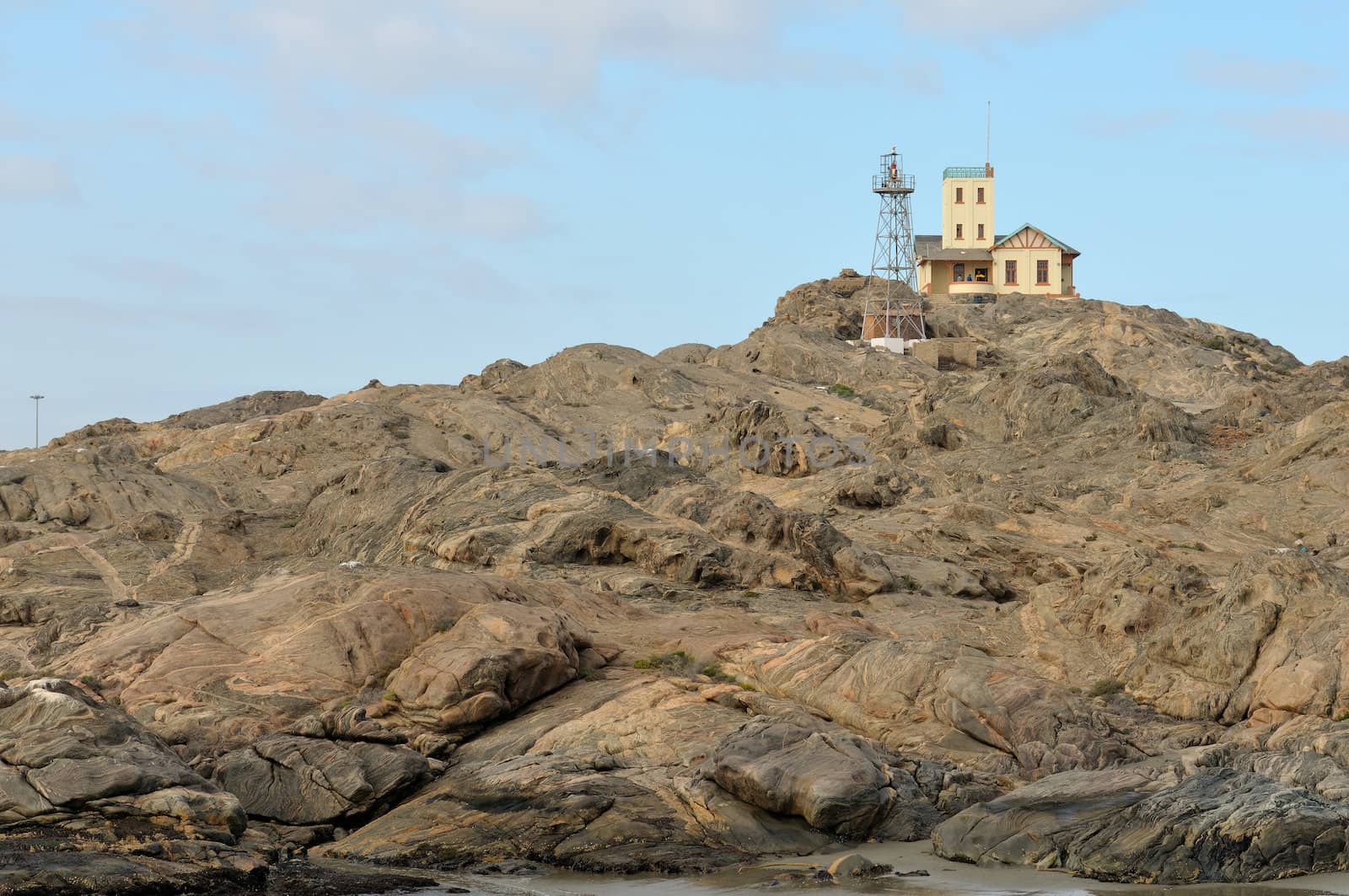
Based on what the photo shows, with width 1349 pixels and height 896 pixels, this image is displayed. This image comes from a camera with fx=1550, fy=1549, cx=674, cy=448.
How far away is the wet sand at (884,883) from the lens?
66.6 feet

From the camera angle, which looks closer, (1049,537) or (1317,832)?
(1317,832)

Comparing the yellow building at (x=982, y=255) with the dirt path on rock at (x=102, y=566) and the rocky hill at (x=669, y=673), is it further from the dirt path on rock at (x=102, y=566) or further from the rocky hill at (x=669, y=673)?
the dirt path on rock at (x=102, y=566)

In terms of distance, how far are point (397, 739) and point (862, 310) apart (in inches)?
3639

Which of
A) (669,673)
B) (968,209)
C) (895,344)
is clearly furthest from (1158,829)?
(968,209)

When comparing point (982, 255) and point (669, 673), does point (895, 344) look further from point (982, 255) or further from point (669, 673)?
point (669, 673)

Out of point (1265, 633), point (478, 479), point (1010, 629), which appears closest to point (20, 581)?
point (478, 479)

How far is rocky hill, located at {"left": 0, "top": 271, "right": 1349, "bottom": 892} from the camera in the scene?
22.7 metres

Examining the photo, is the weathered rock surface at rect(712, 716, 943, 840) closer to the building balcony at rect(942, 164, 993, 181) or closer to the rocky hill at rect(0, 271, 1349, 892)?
the rocky hill at rect(0, 271, 1349, 892)

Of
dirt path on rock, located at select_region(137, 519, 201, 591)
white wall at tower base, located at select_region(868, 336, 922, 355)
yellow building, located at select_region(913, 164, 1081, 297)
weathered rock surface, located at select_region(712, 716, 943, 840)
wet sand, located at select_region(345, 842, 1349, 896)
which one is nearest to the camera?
wet sand, located at select_region(345, 842, 1349, 896)

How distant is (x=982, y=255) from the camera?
125125mm

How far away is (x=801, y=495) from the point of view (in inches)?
2279

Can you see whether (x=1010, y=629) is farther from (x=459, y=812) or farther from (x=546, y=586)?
(x=459, y=812)

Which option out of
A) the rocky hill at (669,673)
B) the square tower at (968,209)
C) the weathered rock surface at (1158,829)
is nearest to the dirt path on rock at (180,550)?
the rocky hill at (669,673)

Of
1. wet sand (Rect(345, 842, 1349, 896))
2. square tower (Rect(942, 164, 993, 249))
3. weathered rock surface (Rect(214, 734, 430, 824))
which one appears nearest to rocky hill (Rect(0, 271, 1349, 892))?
weathered rock surface (Rect(214, 734, 430, 824))
